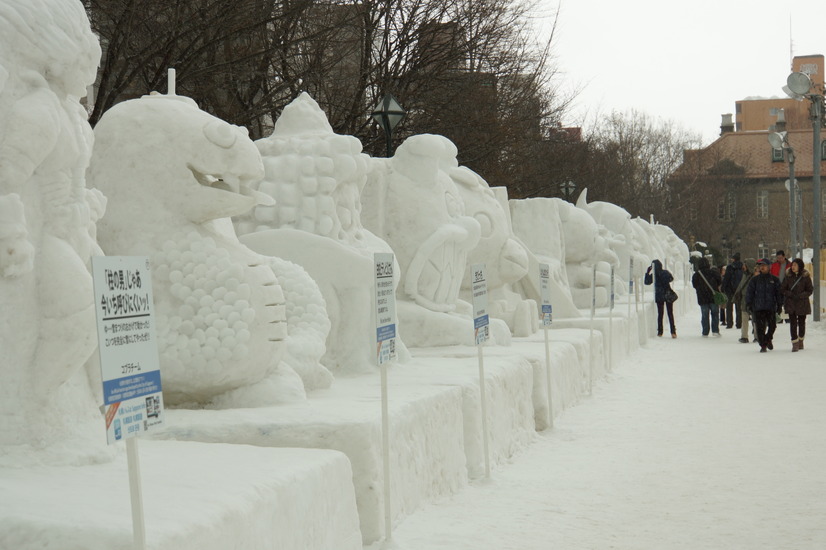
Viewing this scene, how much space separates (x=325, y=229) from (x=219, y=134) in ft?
6.13

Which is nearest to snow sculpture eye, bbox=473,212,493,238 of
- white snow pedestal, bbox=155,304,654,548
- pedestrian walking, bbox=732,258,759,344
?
white snow pedestal, bbox=155,304,654,548

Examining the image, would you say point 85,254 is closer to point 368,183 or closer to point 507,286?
point 368,183

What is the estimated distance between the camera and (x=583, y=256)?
1744cm

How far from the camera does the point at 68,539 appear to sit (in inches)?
118

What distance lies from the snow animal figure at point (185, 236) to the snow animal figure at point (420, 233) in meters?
3.60

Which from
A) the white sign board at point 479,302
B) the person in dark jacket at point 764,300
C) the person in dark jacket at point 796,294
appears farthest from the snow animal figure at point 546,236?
the white sign board at point 479,302

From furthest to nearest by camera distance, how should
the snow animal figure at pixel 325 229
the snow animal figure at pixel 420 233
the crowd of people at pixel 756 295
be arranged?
the crowd of people at pixel 756 295 < the snow animal figure at pixel 420 233 < the snow animal figure at pixel 325 229

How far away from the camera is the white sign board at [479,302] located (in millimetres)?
7101

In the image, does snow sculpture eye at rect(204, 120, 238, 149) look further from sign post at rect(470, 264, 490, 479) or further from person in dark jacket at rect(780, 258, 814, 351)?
person in dark jacket at rect(780, 258, 814, 351)

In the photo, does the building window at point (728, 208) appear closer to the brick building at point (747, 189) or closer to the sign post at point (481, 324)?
the brick building at point (747, 189)

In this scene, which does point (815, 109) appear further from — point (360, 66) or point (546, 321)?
point (546, 321)

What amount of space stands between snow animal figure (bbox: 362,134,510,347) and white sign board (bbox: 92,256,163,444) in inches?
223

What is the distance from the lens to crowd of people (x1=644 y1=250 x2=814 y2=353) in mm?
17438

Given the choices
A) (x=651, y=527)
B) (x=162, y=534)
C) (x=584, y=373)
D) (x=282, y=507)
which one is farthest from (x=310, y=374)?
(x=584, y=373)
